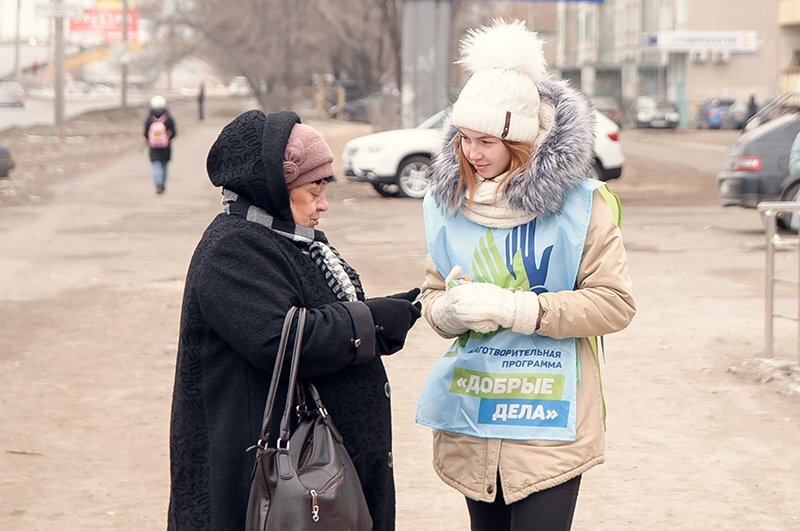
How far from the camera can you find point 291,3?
57438 mm

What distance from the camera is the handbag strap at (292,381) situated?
9.64 ft

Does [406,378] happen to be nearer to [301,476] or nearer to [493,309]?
[493,309]

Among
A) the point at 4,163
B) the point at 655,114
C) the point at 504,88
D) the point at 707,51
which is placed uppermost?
the point at 707,51

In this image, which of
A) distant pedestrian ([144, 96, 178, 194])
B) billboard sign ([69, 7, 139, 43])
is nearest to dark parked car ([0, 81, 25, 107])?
billboard sign ([69, 7, 139, 43])

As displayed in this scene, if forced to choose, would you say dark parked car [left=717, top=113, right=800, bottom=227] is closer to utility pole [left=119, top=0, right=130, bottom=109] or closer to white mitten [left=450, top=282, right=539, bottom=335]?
white mitten [left=450, top=282, right=539, bottom=335]

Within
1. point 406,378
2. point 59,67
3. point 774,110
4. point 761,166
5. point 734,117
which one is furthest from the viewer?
point 734,117

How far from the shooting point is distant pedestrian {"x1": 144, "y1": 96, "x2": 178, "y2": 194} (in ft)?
69.4

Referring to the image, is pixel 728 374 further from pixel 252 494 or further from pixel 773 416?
pixel 252 494

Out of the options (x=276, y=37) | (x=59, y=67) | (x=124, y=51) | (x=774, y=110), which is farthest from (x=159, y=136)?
(x=276, y=37)

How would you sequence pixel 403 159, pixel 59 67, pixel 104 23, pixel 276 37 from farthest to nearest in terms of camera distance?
pixel 104 23 → pixel 276 37 → pixel 59 67 → pixel 403 159

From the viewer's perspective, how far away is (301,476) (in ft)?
9.52

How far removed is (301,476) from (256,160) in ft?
2.36

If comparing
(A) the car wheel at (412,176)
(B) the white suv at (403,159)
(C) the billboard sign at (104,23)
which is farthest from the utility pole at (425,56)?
(C) the billboard sign at (104,23)

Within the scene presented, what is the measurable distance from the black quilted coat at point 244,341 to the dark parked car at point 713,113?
56388 millimetres
